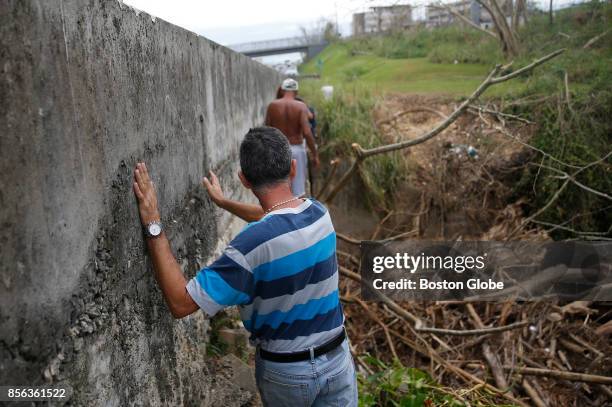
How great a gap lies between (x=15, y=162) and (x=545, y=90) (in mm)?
7764

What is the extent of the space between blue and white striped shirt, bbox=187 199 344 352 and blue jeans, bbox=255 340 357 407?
0.07 m

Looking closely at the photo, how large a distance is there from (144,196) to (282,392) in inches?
35.0

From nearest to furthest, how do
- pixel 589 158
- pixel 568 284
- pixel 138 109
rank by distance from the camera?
1. pixel 138 109
2. pixel 568 284
3. pixel 589 158

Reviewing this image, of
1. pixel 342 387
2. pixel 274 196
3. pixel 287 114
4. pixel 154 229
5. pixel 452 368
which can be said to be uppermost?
pixel 287 114

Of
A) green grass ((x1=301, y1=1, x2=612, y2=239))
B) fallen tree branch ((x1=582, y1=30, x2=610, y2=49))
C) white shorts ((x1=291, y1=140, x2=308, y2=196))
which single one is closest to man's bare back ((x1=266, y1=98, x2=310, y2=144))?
white shorts ((x1=291, y1=140, x2=308, y2=196))

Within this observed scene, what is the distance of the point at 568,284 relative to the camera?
5.08m

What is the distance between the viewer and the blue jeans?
192 cm

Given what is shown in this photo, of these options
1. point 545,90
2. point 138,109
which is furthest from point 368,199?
point 138,109

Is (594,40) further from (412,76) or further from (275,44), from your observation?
(275,44)

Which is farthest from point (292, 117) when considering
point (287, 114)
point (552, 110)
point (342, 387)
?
point (342, 387)

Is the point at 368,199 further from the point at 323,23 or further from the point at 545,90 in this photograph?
the point at 323,23

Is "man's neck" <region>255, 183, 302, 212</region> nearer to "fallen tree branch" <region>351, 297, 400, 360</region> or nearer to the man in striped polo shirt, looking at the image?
the man in striped polo shirt

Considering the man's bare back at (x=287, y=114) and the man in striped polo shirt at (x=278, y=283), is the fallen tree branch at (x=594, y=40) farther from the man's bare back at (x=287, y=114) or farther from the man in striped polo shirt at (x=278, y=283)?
the man in striped polo shirt at (x=278, y=283)

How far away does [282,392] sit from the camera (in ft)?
6.42
